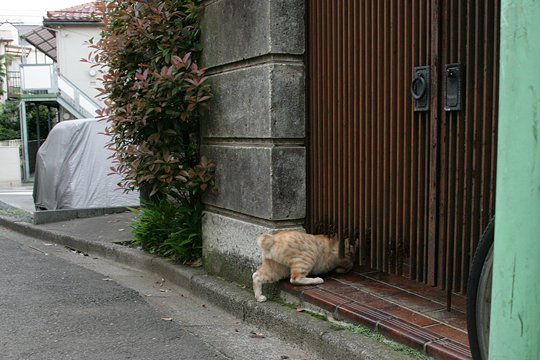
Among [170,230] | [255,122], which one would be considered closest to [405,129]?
[255,122]

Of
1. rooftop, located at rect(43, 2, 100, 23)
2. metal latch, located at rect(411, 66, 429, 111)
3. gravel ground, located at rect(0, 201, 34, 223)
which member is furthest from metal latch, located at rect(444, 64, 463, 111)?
rooftop, located at rect(43, 2, 100, 23)

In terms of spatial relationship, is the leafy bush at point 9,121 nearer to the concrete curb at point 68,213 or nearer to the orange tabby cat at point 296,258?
the concrete curb at point 68,213

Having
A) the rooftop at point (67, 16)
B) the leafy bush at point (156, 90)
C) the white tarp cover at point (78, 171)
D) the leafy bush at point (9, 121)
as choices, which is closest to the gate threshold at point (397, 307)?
the leafy bush at point (156, 90)

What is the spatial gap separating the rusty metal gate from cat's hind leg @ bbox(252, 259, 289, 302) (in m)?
0.43

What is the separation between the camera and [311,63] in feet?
15.1

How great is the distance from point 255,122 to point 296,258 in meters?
1.11

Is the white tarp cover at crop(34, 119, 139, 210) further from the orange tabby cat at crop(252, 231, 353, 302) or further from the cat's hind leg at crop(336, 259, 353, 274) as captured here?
the cat's hind leg at crop(336, 259, 353, 274)

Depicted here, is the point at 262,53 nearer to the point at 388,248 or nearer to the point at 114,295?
the point at 388,248

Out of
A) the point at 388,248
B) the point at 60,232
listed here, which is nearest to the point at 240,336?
the point at 388,248

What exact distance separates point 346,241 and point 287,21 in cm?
167

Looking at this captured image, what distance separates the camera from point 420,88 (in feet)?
11.9

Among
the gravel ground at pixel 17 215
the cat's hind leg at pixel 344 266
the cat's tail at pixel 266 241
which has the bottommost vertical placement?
the gravel ground at pixel 17 215

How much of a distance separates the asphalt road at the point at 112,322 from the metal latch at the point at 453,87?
1771 millimetres

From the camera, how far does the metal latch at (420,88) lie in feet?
11.8
